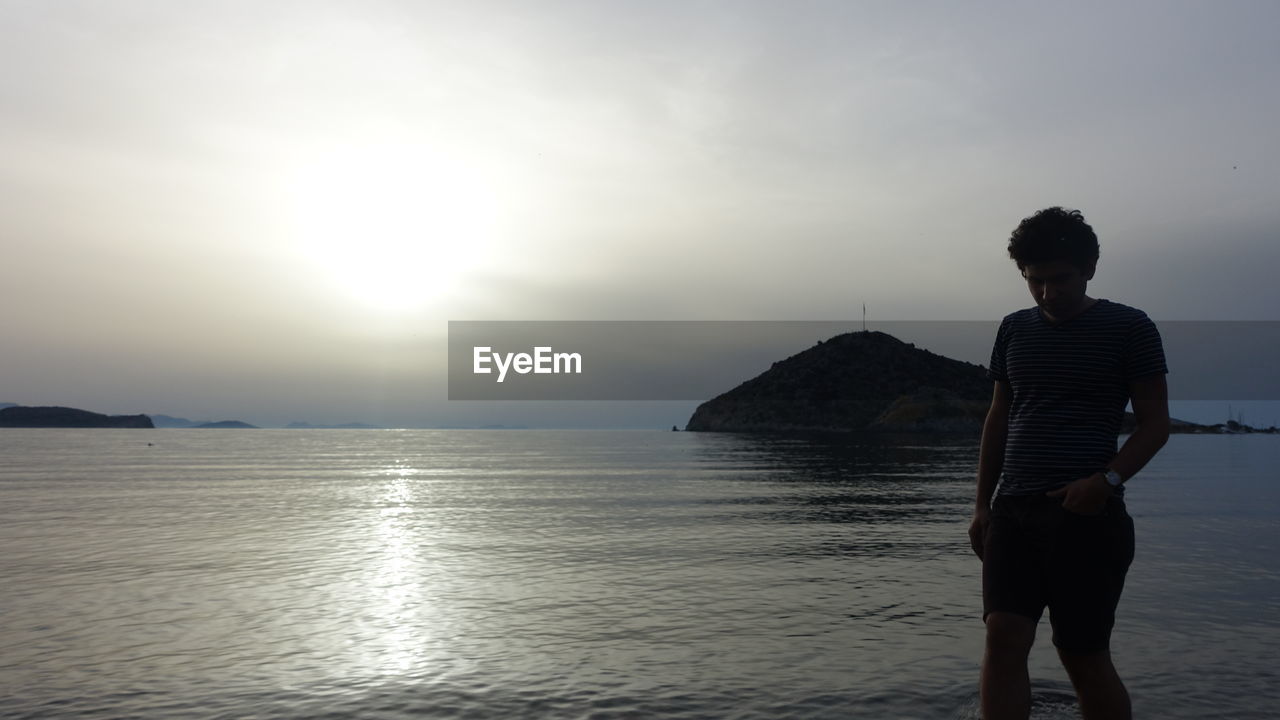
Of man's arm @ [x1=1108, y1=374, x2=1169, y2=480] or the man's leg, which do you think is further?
the man's leg

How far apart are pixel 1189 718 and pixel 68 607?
13.3 metres

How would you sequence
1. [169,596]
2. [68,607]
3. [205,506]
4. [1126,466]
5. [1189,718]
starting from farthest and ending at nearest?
[205,506] → [169,596] → [68,607] → [1189,718] → [1126,466]

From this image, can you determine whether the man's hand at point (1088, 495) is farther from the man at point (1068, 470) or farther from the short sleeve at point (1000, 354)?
the short sleeve at point (1000, 354)

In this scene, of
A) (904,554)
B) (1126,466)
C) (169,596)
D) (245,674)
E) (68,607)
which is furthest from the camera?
(904,554)

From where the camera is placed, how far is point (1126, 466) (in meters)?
4.15

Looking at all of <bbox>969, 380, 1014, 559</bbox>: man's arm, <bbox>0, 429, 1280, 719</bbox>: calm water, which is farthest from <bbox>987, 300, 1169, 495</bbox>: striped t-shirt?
<bbox>0, 429, 1280, 719</bbox>: calm water

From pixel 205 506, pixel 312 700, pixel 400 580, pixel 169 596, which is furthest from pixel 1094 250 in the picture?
pixel 205 506

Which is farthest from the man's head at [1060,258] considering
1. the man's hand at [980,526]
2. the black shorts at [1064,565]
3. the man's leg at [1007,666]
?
the man's leg at [1007,666]

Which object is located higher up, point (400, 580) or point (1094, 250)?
point (1094, 250)

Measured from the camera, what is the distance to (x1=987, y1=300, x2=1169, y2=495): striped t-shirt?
13.9 ft

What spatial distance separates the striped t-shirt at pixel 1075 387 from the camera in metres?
4.23

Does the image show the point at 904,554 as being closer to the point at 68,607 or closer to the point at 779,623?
the point at 779,623

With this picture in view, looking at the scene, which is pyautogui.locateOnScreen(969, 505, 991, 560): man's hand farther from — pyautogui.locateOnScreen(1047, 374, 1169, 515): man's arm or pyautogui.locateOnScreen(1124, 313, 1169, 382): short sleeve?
pyautogui.locateOnScreen(1124, 313, 1169, 382): short sleeve

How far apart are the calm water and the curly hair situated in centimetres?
424
